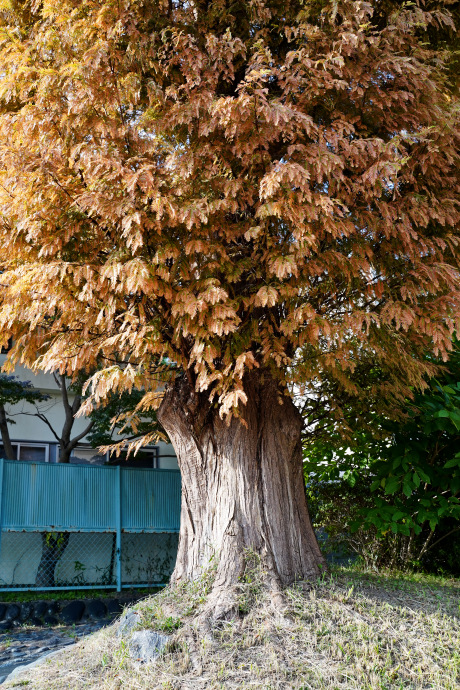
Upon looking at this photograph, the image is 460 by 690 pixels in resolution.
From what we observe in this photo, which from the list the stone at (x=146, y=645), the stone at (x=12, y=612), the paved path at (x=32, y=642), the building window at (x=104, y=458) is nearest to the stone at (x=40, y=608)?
the stone at (x=12, y=612)

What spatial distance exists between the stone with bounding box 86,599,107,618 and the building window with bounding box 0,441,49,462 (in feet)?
11.7

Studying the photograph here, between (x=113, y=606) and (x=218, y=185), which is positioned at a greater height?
(x=218, y=185)

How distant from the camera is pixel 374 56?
559 centimetres

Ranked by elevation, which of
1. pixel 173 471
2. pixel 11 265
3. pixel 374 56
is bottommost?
pixel 173 471

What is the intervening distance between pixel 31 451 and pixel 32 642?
4992mm

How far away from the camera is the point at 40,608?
901 centimetres

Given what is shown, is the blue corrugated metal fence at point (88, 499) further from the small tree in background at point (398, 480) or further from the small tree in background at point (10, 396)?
the small tree in background at point (398, 480)

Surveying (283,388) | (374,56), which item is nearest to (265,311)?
(283,388)

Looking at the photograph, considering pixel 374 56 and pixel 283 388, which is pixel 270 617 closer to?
pixel 283 388

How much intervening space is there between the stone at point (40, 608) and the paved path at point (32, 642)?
0.34 metres

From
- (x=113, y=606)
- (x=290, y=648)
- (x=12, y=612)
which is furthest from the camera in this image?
(x=113, y=606)

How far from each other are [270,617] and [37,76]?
5251 mm

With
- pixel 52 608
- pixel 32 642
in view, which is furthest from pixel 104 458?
pixel 32 642

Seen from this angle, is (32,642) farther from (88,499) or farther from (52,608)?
(88,499)
